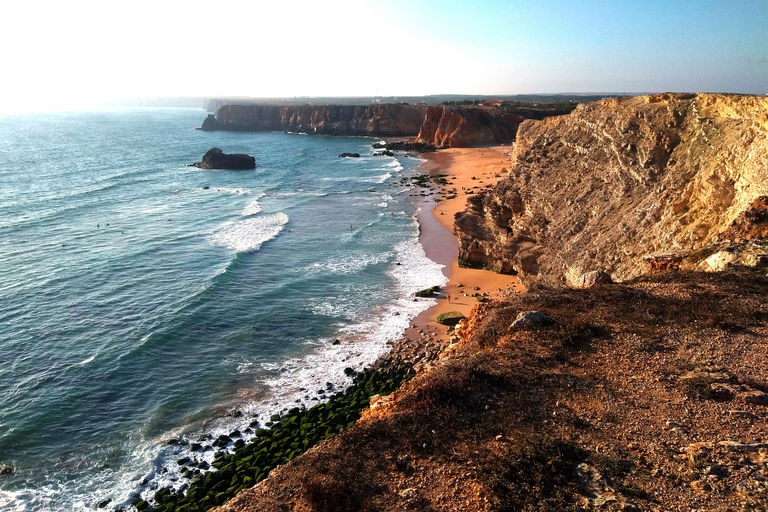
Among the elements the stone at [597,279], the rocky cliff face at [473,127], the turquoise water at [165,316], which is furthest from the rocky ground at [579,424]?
the rocky cliff face at [473,127]

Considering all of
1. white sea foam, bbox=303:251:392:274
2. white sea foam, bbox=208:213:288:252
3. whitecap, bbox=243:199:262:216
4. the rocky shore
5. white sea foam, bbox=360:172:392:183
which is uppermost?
the rocky shore

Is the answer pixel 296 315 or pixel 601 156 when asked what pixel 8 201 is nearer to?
pixel 296 315

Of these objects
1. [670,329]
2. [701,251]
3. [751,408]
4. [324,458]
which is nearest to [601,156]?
[701,251]

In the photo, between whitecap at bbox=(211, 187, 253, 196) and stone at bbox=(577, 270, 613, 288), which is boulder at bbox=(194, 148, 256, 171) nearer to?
whitecap at bbox=(211, 187, 253, 196)

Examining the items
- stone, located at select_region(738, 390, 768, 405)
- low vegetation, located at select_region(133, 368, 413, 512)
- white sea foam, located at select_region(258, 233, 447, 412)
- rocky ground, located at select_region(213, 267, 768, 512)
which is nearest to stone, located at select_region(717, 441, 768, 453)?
rocky ground, located at select_region(213, 267, 768, 512)

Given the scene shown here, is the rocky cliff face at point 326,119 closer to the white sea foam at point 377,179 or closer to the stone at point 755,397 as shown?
the white sea foam at point 377,179

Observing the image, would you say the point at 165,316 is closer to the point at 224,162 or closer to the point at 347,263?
the point at 347,263
